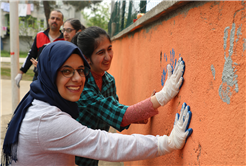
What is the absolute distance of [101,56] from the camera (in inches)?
85.0

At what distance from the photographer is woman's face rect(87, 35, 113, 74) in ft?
7.06

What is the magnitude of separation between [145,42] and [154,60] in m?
0.53

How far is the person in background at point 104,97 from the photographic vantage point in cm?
165

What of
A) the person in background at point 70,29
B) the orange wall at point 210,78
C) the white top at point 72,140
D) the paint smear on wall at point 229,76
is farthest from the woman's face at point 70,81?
the person in background at point 70,29

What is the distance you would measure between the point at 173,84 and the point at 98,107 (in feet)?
2.21

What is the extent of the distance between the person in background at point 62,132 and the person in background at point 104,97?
10.4 inches

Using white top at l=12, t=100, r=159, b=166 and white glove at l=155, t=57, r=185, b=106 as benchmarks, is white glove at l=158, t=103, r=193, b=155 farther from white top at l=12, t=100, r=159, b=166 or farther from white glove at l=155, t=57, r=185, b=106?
white glove at l=155, t=57, r=185, b=106

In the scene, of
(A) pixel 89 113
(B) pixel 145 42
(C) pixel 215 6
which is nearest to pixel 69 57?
(A) pixel 89 113

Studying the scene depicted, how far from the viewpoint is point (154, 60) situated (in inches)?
86.5

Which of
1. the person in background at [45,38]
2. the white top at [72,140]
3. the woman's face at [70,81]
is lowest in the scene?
the white top at [72,140]

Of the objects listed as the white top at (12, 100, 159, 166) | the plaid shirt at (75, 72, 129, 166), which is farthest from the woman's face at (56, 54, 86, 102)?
the plaid shirt at (75, 72, 129, 166)

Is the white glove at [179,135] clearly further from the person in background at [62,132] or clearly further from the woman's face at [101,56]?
the woman's face at [101,56]

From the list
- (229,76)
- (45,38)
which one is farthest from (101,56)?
(45,38)

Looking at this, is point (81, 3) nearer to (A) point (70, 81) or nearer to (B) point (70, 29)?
(B) point (70, 29)
